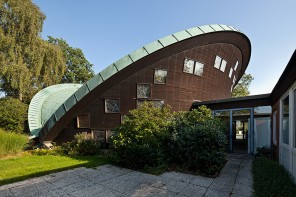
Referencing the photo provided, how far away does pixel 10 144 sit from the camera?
33.3 ft

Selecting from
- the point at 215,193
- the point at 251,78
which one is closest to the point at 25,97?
the point at 215,193

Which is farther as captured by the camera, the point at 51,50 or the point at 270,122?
the point at 51,50

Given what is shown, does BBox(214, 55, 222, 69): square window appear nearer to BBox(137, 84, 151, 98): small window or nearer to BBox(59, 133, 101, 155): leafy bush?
Result: BBox(137, 84, 151, 98): small window

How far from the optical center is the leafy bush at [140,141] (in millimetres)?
7453

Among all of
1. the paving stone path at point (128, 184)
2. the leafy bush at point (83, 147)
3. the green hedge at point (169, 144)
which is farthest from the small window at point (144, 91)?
the paving stone path at point (128, 184)

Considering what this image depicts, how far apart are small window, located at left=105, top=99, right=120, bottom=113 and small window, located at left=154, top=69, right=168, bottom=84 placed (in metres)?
3.05

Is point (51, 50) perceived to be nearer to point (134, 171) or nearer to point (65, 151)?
point (65, 151)

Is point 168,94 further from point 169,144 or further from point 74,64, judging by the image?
point 74,64

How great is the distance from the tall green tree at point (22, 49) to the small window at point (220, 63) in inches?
651

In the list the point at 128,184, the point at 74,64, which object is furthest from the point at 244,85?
the point at 128,184

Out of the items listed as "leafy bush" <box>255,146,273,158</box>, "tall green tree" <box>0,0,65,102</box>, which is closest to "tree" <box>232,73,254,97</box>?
"leafy bush" <box>255,146,273,158</box>

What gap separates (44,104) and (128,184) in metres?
14.1

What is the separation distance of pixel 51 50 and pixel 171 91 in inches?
582

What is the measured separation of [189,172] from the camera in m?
7.08
